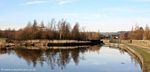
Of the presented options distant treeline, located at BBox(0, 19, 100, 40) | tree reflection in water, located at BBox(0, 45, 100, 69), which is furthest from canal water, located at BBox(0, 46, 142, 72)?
distant treeline, located at BBox(0, 19, 100, 40)

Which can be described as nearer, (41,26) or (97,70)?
(97,70)

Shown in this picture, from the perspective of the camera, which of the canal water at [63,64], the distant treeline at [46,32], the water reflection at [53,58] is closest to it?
the canal water at [63,64]

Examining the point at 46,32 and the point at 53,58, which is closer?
Result: the point at 53,58

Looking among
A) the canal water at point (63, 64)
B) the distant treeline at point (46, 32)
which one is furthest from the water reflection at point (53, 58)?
the distant treeline at point (46, 32)

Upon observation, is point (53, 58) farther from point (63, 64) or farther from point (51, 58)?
point (63, 64)

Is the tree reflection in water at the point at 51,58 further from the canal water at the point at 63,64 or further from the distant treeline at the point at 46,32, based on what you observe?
the distant treeline at the point at 46,32

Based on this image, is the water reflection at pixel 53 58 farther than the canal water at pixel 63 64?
Yes

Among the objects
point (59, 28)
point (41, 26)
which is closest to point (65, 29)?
point (59, 28)

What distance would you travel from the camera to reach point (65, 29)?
4038 inches

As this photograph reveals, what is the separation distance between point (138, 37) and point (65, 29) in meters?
27.6

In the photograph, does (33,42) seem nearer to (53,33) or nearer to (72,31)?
(53,33)

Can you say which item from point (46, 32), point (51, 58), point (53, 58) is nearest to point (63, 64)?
point (51, 58)

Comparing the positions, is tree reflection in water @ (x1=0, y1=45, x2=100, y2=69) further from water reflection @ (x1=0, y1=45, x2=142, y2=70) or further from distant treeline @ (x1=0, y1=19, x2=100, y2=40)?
distant treeline @ (x1=0, y1=19, x2=100, y2=40)

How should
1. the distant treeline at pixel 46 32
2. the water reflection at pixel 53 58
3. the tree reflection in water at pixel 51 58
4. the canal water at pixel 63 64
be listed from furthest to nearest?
the distant treeline at pixel 46 32 < the tree reflection in water at pixel 51 58 < the water reflection at pixel 53 58 < the canal water at pixel 63 64
